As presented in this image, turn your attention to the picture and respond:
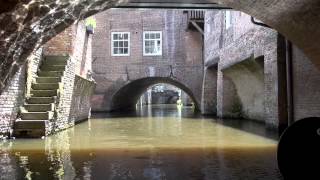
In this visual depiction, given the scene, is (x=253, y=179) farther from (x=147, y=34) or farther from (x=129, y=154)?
(x=147, y=34)

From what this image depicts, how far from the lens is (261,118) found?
57.4ft

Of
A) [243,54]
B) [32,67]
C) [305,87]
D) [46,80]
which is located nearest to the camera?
[305,87]

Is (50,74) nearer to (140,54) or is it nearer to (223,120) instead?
(223,120)

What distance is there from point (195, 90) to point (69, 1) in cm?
2129

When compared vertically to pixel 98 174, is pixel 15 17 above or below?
above

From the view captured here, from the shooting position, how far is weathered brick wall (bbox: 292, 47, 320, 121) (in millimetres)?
10433

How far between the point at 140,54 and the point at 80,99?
10.6 meters

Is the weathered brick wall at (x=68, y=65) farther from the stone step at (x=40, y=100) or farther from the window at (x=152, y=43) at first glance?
the window at (x=152, y=43)

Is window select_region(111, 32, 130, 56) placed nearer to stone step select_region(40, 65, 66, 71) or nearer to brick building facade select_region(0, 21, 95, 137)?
brick building facade select_region(0, 21, 95, 137)

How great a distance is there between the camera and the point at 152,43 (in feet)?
91.7

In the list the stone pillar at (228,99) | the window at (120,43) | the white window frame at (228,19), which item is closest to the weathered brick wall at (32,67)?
the white window frame at (228,19)

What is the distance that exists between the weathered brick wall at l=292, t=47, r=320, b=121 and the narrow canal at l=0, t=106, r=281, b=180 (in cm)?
104

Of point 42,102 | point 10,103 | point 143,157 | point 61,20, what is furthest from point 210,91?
point 61,20

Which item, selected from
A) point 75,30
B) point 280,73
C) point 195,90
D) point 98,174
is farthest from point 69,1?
point 195,90
